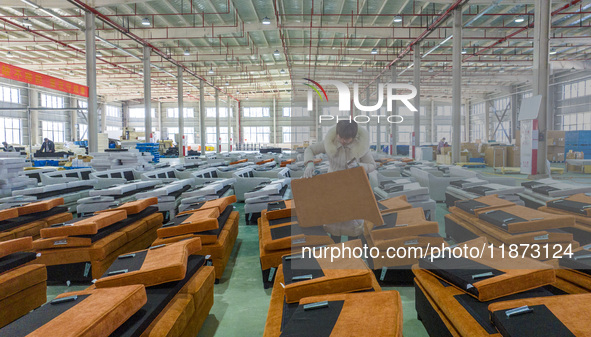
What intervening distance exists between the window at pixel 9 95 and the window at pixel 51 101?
198cm

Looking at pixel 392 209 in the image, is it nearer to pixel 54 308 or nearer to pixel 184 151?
pixel 54 308

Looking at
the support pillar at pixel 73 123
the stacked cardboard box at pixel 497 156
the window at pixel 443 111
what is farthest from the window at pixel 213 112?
the stacked cardboard box at pixel 497 156

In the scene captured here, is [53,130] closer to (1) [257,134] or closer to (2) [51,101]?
(2) [51,101]

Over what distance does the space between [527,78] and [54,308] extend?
26.5 m

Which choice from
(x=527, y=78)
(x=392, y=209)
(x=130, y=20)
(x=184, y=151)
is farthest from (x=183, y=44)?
(x=527, y=78)

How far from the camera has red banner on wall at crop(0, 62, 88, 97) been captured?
8.67 m

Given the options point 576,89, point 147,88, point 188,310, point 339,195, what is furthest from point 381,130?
point 188,310

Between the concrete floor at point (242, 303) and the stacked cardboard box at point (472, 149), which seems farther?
the stacked cardboard box at point (472, 149)

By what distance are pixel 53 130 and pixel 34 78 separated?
19.5 meters

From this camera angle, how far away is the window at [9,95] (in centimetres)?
2145

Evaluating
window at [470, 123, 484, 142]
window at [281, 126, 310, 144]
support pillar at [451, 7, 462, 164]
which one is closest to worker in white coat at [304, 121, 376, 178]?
support pillar at [451, 7, 462, 164]

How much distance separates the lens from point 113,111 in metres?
34.6

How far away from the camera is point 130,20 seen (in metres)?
14.2

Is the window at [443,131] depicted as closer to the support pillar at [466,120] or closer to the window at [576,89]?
the support pillar at [466,120]
